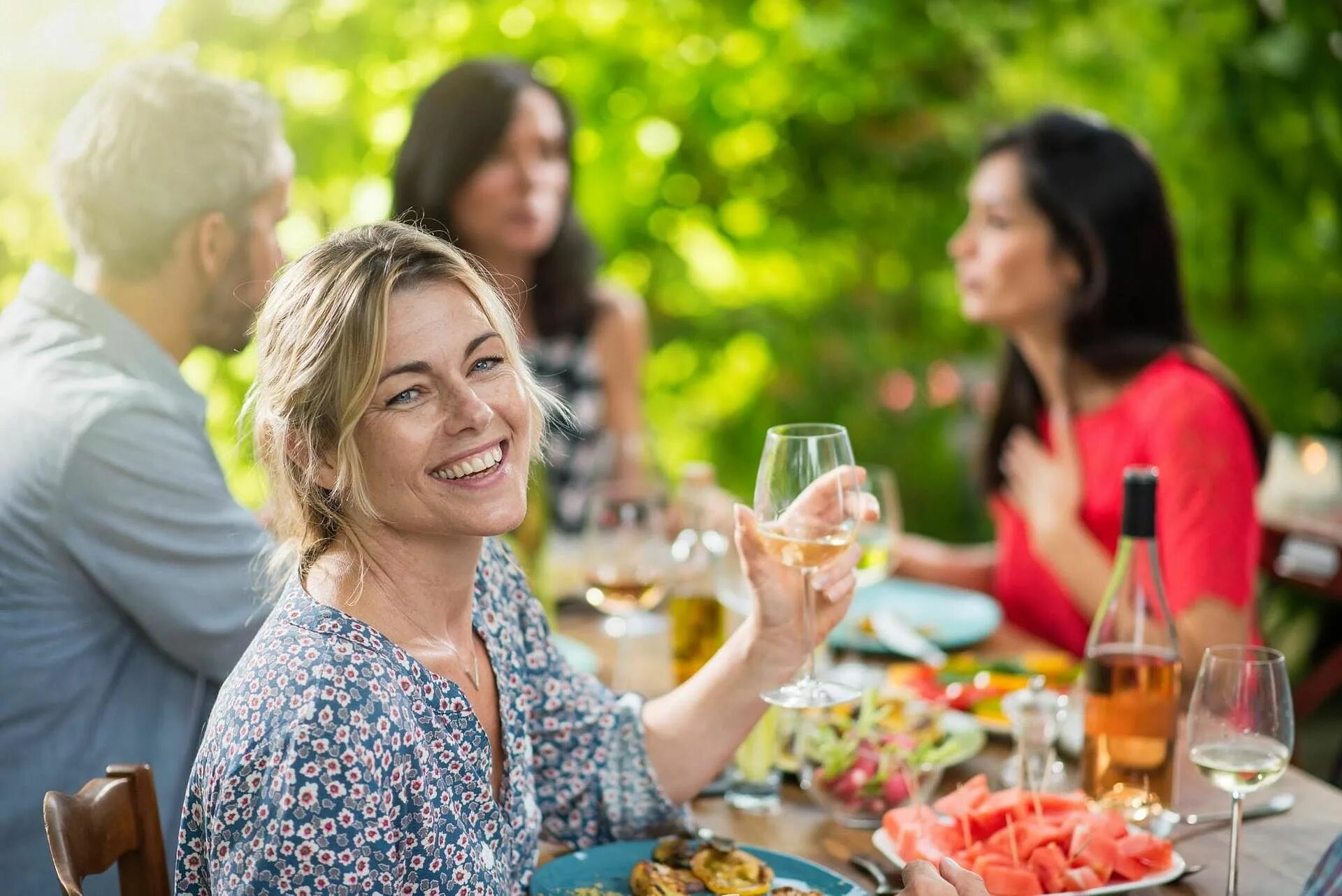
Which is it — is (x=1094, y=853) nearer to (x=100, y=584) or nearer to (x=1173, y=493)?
(x=1173, y=493)

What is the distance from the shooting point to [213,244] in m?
2.00

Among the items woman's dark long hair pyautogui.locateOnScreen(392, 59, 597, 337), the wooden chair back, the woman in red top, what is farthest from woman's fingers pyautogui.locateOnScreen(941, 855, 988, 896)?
woman's dark long hair pyautogui.locateOnScreen(392, 59, 597, 337)

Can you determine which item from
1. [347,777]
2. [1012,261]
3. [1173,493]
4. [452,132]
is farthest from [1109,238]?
[347,777]

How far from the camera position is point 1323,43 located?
137 inches

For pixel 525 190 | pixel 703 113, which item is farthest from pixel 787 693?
pixel 703 113

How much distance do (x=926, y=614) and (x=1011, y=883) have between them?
1054 mm

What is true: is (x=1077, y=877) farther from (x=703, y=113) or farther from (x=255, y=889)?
(x=703, y=113)

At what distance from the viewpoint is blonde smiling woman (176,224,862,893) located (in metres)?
1.17

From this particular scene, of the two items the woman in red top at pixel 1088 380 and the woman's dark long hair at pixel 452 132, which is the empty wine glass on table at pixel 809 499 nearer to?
the woman in red top at pixel 1088 380

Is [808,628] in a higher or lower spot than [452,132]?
lower

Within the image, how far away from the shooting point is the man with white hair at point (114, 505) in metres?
1.71

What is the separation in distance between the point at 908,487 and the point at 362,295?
330 cm

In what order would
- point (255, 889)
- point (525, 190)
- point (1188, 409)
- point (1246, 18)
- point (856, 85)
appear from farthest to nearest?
point (856, 85) → point (1246, 18) → point (525, 190) → point (1188, 409) → point (255, 889)

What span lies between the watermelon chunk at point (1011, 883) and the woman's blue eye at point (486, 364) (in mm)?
699
